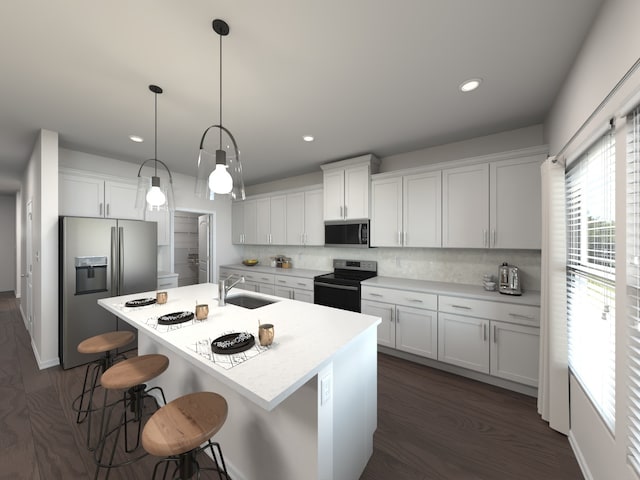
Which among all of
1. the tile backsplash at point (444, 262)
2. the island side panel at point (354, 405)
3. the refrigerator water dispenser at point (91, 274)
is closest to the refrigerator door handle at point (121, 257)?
the refrigerator water dispenser at point (91, 274)

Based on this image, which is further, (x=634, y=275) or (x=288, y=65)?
(x=288, y=65)

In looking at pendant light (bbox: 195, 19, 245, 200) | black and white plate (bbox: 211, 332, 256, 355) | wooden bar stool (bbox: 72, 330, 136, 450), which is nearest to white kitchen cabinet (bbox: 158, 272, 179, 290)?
wooden bar stool (bbox: 72, 330, 136, 450)

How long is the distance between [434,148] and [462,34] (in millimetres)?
1962

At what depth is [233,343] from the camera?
1.25 metres

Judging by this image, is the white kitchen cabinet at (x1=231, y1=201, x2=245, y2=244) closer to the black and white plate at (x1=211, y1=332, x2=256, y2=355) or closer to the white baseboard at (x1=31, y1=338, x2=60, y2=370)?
the white baseboard at (x1=31, y1=338, x2=60, y2=370)

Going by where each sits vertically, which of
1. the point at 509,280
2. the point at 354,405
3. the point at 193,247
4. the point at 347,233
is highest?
the point at 347,233

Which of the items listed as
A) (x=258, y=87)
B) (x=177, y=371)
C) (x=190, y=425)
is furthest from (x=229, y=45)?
(x=177, y=371)

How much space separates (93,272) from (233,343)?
2.94m

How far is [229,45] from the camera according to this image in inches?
61.4


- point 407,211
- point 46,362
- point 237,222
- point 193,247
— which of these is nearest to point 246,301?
point 407,211

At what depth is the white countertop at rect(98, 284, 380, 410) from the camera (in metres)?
0.96

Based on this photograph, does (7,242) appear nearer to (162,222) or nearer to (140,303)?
(162,222)

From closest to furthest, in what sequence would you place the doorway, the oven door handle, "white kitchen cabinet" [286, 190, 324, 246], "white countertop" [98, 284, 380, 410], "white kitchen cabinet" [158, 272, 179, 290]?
"white countertop" [98, 284, 380, 410] < the oven door handle < "white kitchen cabinet" [158, 272, 179, 290] < "white kitchen cabinet" [286, 190, 324, 246] < the doorway

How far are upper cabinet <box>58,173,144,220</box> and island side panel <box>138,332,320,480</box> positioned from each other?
3036 mm
